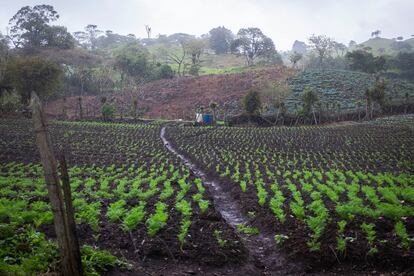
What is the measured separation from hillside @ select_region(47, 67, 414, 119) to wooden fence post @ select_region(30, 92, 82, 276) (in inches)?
2060

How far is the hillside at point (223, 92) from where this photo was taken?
6122cm

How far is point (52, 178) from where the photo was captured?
5.67m

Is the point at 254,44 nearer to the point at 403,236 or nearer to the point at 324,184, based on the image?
the point at 324,184

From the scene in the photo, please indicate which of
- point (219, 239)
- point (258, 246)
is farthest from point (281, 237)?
point (219, 239)

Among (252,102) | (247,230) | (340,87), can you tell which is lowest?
(247,230)

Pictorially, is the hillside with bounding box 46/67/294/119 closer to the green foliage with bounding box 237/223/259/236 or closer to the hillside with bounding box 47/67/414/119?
the hillside with bounding box 47/67/414/119

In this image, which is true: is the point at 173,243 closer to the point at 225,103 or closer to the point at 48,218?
the point at 48,218

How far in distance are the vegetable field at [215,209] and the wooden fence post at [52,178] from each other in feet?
2.53

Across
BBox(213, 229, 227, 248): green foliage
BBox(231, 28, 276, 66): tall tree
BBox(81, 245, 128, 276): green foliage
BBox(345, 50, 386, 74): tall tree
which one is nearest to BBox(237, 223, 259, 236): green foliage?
BBox(213, 229, 227, 248): green foliage

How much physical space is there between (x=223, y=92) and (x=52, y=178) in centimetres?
6367

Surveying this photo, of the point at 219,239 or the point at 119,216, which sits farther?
the point at 119,216

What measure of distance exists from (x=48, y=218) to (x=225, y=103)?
55064 mm

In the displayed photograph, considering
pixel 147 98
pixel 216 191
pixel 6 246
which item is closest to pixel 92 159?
pixel 216 191

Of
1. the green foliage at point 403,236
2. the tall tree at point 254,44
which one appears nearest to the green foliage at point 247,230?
the green foliage at point 403,236
